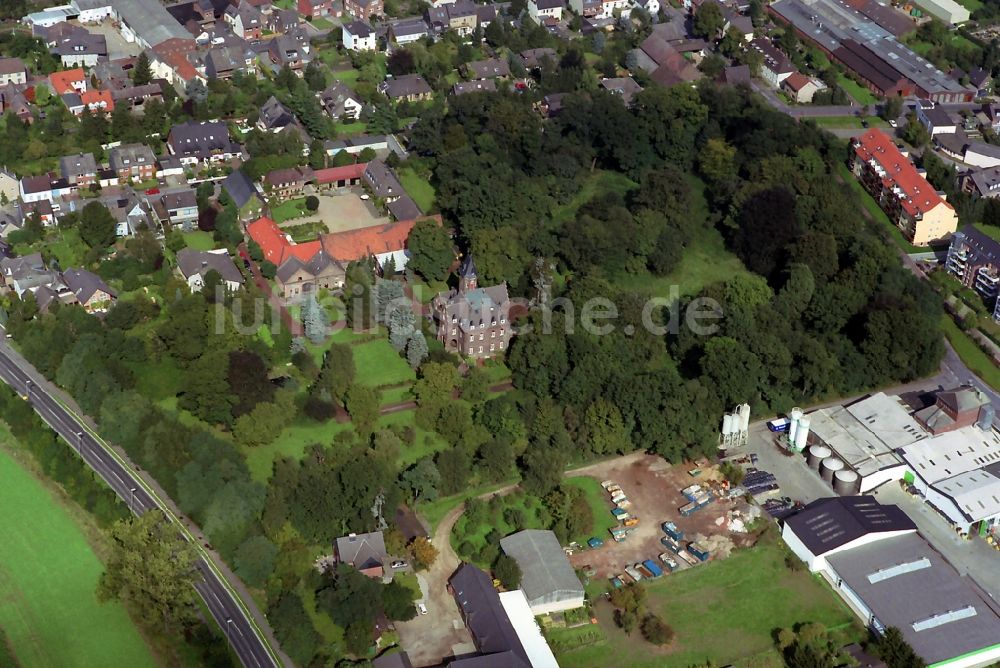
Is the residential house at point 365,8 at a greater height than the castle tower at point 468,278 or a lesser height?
lesser

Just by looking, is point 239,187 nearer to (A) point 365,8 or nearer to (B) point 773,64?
(A) point 365,8

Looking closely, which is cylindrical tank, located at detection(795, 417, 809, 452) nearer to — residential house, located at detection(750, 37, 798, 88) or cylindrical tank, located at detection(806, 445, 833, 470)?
cylindrical tank, located at detection(806, 445, 833, 470)

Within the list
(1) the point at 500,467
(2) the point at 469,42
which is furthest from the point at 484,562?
(2) the point at 469,42

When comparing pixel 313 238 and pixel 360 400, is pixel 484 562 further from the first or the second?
pixel 313 238

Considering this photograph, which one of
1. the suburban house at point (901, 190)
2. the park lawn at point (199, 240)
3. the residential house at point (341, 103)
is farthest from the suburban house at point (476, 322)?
the residential house at point (341, 103)

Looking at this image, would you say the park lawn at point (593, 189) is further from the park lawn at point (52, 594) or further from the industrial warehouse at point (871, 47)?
the park lawn at point (52, 594)

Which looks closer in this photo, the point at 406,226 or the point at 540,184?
the point at 406,226
